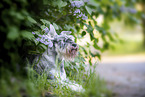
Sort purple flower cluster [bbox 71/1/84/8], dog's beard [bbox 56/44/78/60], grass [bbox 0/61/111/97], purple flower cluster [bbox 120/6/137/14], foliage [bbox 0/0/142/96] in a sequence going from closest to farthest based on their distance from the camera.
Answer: grass [bbox 0/61/111/97], foliage [bbox 0/0/142/96], dog's beard [bbox 56/44/78/60], purple flower cluster [bbox 71/1/84/8], purple flower cluster [bbox 120/6/137/14]

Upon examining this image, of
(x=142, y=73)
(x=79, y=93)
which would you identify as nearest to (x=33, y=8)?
(x=79, y=93)

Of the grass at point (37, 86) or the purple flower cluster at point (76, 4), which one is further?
the purple flower cluster at point (76, 4)

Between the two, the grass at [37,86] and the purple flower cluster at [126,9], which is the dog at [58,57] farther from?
the purple flower cluster at [126,9]

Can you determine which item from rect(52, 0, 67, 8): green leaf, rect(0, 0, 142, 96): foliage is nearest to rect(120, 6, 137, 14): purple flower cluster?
rect(0, 0, 142, 96): foliage

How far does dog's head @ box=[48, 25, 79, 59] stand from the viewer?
167 cm

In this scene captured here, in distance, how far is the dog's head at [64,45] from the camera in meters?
1.67

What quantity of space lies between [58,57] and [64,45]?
6.3 inches

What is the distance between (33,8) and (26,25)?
1.38ft

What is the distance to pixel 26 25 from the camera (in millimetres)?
1682

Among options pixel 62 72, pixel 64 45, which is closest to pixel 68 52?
pixel 64 45

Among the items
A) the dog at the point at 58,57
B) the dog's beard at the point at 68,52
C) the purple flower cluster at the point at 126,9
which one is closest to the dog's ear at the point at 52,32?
the dog at the point at 58,57

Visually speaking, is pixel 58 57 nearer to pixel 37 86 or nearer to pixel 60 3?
pixel 37 86

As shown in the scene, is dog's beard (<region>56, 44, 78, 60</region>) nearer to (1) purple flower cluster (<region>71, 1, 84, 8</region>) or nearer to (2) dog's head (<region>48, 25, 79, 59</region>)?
(2) dog's head (<region>48, 25, 79, 59</region>)

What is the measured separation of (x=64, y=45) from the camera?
1.68 metres
